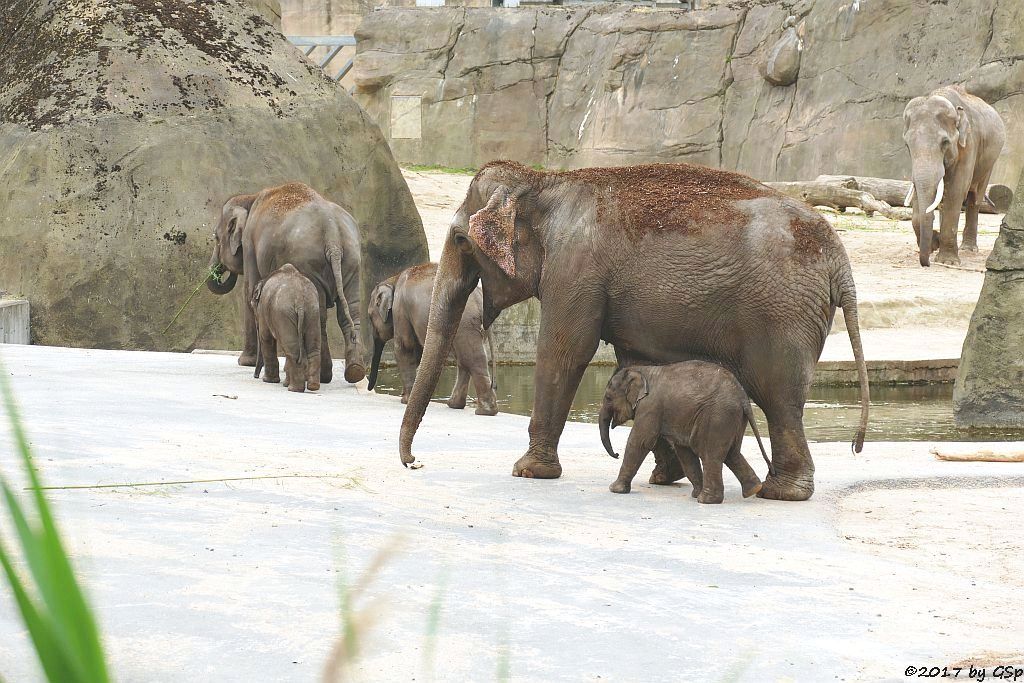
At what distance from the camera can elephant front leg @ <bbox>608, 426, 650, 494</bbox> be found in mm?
5500

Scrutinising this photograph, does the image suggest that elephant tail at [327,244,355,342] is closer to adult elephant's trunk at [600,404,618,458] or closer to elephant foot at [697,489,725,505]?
adult elephant's trunk at [600,404,618,458]

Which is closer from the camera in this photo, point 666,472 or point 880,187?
point 666,472

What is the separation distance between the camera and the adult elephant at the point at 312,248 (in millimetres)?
10242

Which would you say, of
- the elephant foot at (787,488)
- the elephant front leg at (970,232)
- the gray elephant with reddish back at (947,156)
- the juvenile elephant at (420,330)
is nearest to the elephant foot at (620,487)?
the elephant foot at (787,488)

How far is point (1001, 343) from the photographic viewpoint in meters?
9.99

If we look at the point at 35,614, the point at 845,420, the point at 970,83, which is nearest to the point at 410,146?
the point at 970,83

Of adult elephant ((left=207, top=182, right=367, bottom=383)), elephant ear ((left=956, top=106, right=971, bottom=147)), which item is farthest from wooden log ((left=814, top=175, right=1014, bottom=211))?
adult elephant ((left=207, top=182, right=367, bottom=383))

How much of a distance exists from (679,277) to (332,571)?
2305 mm

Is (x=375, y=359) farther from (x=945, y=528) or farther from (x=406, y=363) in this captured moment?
(x=945, y=528)

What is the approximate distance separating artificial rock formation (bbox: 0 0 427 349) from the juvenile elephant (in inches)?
157

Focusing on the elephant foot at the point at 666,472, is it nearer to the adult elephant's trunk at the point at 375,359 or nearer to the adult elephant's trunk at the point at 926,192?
the adult elephant's trunk at the point at 375,359

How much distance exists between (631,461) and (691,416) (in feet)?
1.21

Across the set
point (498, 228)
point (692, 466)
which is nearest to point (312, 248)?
point (498, 228)

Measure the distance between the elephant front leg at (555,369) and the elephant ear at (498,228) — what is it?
30cm
